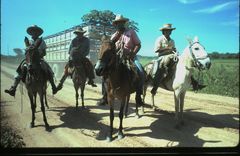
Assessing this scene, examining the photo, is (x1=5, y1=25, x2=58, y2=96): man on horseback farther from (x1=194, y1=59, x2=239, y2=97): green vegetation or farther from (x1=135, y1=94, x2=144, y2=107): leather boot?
(x1=194, y1=59, x2=239, y2=97): green vegetation

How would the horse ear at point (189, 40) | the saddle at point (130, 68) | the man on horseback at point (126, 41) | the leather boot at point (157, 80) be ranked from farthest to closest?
the leather boot at point (157, 80) → the horse ear at point (189, 40) → the saddle at point (130, 68) → the man on horseback at point (126, 41)

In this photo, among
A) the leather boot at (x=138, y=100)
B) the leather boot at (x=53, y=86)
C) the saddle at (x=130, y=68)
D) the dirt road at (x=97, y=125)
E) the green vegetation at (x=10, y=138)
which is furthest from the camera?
the leather boot at (x=138, y=100)

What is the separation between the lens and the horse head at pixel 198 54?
743 centimetres

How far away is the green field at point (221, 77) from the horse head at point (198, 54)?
27 centimetres

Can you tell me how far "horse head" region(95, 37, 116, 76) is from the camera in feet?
20.1

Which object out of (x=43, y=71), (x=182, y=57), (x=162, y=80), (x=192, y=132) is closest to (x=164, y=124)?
(x=192, y=132)

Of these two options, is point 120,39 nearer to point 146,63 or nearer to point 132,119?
point 146,63

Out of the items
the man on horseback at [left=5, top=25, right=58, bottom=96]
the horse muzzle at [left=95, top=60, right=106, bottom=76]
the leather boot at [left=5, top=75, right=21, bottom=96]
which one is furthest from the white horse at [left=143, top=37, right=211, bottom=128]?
the leather boot at [left=5, top=75, right=21, bottom=96]

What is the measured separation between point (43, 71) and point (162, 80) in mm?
3359

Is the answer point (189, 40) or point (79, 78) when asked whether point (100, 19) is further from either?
point (189, 40)

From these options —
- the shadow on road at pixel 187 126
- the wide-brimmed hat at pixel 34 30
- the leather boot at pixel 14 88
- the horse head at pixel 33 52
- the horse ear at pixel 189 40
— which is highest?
the wide-brimmed hat at pixel 34 30

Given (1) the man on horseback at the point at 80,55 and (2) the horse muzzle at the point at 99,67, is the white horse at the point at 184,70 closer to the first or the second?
(1) the man on horseback at the point at 80,55

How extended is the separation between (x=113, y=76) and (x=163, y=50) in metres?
1.76

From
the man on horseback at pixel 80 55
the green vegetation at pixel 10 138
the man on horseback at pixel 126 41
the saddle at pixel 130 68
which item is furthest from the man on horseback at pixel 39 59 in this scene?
the saddle at pixel 130 68
